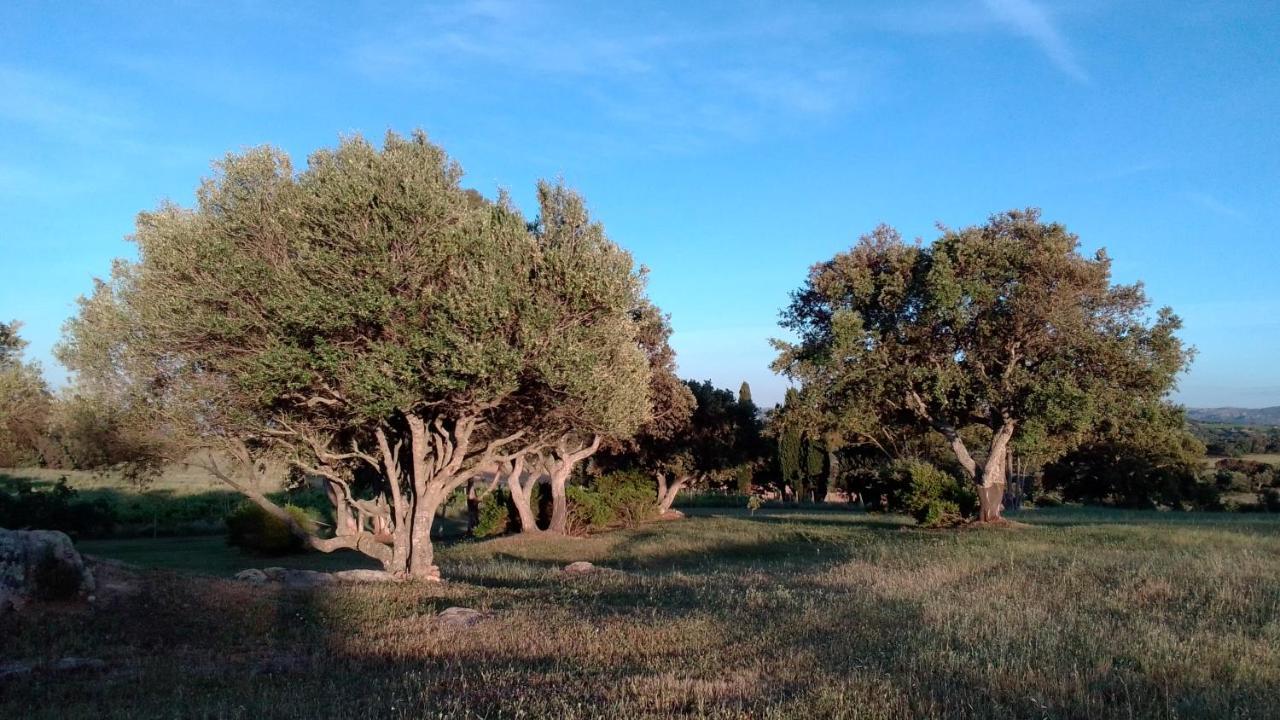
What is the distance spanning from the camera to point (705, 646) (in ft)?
28.3

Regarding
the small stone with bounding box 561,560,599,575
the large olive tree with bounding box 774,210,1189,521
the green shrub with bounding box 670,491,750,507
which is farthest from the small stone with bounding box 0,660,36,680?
the green shrub with bounding box 670,491,750,507

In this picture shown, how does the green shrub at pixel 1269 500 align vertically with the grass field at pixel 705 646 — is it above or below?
below

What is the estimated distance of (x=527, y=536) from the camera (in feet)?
106

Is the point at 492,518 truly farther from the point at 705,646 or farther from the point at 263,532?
the point at 705,646

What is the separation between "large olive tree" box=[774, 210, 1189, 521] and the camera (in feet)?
79.0

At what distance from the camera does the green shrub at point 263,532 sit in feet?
108

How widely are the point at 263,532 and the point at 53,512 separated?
1197cm

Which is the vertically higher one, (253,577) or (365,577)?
(253,577)

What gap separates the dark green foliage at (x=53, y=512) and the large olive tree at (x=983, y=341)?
32950mm

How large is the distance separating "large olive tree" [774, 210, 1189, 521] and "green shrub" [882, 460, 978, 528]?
61.9 inches

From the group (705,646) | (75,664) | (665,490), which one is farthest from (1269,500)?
(75,664)

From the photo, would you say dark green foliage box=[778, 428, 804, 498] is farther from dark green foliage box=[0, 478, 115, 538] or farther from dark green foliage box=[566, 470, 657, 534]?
dark green foliage box=[0, 478, 115, 538]

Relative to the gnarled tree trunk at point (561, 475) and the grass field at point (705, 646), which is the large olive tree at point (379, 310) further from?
the gnarled tree trunk at point (561, 475)

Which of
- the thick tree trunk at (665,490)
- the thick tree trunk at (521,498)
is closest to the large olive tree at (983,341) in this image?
the thick tree trunk at (521,498)
